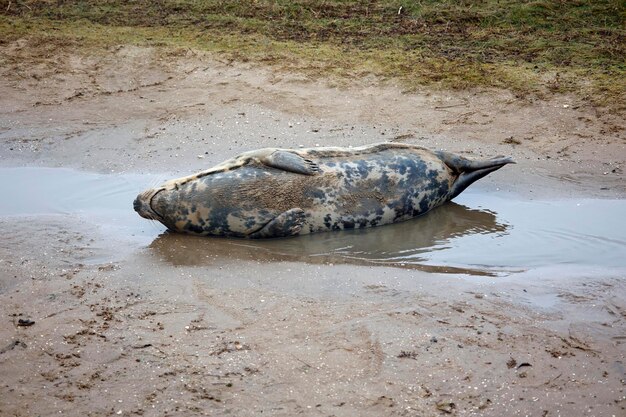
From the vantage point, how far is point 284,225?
6.74 metres

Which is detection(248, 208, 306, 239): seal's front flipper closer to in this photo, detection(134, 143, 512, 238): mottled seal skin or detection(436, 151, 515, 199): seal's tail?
detection(134, 143, 512, 238): mottled seal skin

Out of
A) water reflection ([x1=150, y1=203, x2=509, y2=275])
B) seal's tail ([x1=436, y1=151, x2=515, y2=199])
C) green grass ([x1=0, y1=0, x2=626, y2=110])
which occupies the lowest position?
water reflection ([x1=150, y1=203, x2=509, y2=275])

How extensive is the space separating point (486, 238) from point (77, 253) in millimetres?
2969

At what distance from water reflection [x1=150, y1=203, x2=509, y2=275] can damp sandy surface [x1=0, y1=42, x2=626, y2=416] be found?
0.08 ft

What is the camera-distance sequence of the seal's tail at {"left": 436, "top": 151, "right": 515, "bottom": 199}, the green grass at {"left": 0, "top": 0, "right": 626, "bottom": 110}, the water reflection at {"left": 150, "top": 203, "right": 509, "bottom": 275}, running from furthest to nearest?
1. the green grass at {"left": 0, "top": 0, "right": 626, "bottom": 110}
2. the seal's tail at {"left": 436, "top": 151, "right": 515, "bottom": 199}
3. the water reflection at {"left": 150, "top": 203, "right": 509, "bottom": 275}

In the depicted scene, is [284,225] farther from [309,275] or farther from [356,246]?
[309,275]

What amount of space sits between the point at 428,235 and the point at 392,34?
5.14m

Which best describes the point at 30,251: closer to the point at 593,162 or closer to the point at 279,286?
the point at 279,286

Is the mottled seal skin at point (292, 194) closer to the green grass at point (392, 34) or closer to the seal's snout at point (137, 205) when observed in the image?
the seal's snout at point (137, 205)

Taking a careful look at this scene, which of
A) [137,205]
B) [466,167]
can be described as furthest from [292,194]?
[466,167]

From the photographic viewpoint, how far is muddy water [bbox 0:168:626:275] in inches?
249

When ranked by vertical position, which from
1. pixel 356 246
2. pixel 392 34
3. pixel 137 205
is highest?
pixel 392 34

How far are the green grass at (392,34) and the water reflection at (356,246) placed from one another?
320 centimetres

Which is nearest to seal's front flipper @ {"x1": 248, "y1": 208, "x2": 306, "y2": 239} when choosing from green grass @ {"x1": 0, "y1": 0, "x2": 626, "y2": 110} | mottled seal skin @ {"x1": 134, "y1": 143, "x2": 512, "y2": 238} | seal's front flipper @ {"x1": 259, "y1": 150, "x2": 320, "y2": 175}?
mottled seal skin @ {"x1": 134, "y1": 143, "x2": 512, "y2": 238}
